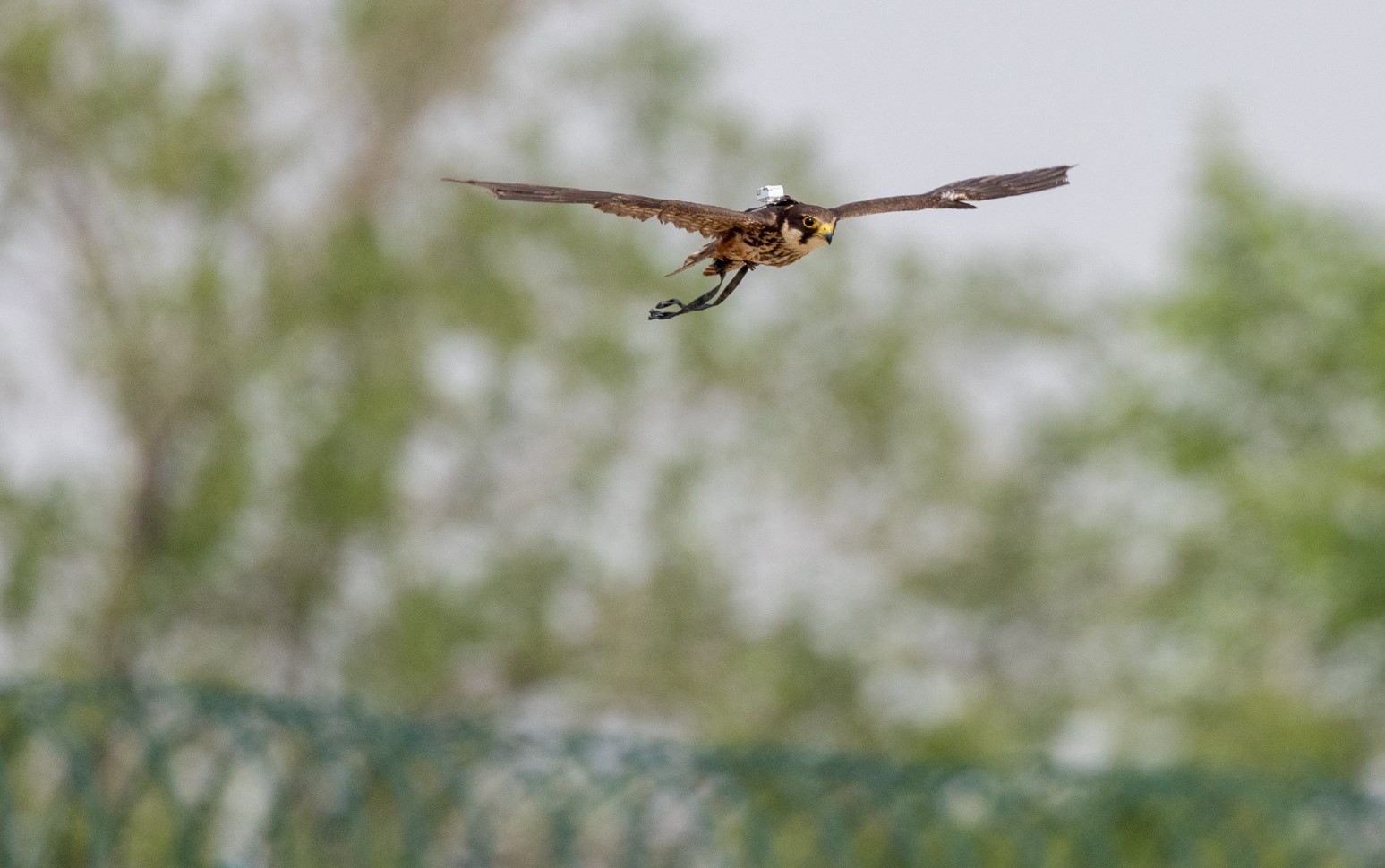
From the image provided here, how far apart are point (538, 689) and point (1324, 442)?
10.5 m

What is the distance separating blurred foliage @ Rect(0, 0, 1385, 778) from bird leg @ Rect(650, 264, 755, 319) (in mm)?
13099

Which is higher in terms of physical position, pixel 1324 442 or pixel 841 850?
pixel 1324 442

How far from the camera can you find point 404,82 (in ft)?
54.6

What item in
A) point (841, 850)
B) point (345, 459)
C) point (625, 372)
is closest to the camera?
point (841, 850)

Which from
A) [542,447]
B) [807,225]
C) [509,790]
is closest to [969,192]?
[807,225]

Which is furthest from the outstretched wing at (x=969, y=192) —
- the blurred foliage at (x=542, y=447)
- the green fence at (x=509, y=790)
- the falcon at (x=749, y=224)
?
the blurred foliage at (x=542, y=447)

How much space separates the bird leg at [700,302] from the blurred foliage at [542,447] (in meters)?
13.1

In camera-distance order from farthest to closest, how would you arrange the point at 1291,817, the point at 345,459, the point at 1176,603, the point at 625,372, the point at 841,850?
the point at 1176,603
the point at 625,372
the point at 345,459
the point at 1291,817
the point at 841,850

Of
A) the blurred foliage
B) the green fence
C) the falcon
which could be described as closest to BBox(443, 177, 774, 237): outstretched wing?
the falcon

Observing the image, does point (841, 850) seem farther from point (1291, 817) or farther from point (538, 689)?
point (538, 689)

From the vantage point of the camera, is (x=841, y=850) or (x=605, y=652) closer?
(x=841, y=850)

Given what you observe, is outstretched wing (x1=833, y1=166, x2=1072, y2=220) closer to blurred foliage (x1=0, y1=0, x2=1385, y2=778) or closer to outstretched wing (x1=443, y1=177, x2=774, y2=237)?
outstretched wing (x1=443, y1=177, x2=774, y2=237)

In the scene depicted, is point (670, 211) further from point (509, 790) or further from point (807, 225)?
point (509, 790)

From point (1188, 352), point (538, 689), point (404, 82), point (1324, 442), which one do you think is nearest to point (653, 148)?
point (404, 82)
